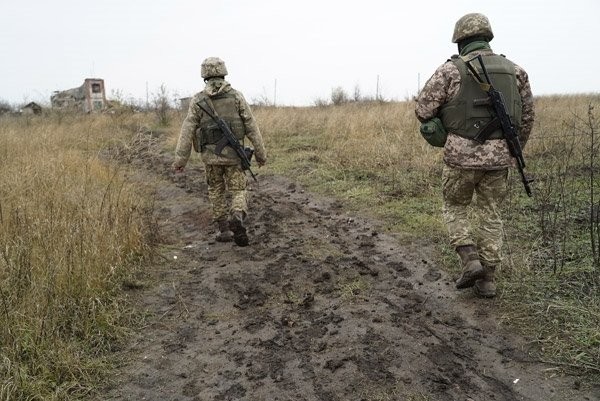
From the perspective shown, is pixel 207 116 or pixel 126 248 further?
pixel 207 116

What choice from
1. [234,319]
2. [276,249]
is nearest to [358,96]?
[276,249]

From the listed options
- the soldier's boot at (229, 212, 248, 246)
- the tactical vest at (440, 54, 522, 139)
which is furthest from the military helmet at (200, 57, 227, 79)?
the tactical vest at (440, 54, 522, 139)

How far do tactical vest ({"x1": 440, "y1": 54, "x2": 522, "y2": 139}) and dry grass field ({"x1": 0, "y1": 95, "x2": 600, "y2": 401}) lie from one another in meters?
0.77

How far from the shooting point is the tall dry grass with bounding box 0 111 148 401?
2.49m

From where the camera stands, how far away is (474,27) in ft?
10.6

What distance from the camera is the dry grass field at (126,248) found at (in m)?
2.59

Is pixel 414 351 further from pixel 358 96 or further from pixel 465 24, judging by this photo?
pixel 358 96

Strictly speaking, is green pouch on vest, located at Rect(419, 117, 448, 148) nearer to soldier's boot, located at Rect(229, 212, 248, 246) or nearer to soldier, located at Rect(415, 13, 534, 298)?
soldier, located at Rect(415, 13, 534, 298)

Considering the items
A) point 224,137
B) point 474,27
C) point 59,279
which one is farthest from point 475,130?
point 59,279

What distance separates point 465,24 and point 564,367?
91.2 inches

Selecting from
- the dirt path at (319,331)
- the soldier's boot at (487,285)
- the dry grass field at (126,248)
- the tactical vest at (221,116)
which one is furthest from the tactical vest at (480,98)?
the tactical vest at (221,116)

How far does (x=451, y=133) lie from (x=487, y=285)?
1140 mm

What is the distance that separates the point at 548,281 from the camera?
11.0 feet

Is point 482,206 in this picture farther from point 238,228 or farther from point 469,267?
point 238,228
